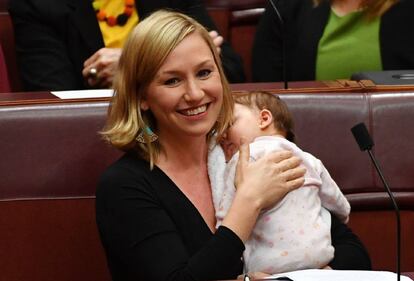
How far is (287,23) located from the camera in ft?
5.78

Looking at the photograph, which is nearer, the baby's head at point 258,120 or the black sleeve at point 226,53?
the baby's head at point 258,120

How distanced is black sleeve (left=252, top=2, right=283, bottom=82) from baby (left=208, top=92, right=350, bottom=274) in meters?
0.57

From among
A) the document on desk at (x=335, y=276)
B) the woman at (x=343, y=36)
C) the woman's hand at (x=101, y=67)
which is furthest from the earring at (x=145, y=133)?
the woman at (x=343, y=36)

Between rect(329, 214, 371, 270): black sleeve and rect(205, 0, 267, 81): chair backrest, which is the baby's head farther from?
rect(205, 0, 267, 81): chair backrest

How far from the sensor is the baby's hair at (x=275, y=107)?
117cm

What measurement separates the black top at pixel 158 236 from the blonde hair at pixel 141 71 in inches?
1.1

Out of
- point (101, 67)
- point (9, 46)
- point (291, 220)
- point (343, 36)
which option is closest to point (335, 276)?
point (291, 220)

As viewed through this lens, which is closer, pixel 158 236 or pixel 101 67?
pixel 158 236

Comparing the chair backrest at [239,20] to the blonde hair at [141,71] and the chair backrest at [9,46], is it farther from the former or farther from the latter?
the blonde hair at [141,71]

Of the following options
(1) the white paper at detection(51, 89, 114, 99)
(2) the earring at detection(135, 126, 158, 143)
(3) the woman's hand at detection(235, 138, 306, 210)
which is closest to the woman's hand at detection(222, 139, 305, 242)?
(3) the woman's hand at detection(235, 138, 306, 210)

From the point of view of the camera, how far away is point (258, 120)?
1.16 metres

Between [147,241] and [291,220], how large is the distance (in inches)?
6.3

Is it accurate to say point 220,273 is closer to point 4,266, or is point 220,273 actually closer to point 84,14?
point 4,266

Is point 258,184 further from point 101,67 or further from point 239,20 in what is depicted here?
point 239,20
